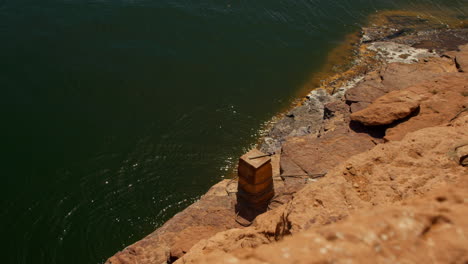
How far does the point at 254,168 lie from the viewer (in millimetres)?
8797

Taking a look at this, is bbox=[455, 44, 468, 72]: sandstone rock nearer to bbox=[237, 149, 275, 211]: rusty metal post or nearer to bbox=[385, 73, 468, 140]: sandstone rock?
bbox=[385, 73, 468, 140]: sandstone rock

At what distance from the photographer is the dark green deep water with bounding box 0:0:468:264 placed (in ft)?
38.3

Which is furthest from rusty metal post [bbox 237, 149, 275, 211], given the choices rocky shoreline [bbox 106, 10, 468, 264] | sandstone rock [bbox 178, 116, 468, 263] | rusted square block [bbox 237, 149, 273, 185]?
sandstone rock [bbox 178, 116, 468, 263]

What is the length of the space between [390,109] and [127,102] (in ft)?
33.7

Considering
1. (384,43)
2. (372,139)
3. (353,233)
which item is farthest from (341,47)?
(353,233)

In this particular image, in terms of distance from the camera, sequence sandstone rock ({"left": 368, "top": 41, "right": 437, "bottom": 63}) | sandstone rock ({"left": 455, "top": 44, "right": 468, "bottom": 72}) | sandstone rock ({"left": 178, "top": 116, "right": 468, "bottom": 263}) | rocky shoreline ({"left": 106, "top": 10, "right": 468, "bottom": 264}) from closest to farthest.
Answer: rocky shoreline ({"left": 106, "top": 10, "right": 468, "bottom": 264})
sandstone rock ({"left": 178, "top": 116, "right": 468, "bottom": 263})
sandstone rock ({"left": 455, "top": 44, "right": 468, "bottom": 72})
sandstone rock ({"left": 368, "top": 41, "right": 437, "bottom": 63})

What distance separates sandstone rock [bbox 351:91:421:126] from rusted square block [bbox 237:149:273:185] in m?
4.05

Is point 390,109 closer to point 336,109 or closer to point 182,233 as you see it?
point 336,109

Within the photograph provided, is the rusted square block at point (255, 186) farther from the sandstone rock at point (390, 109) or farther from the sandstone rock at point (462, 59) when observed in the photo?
the sandstone rock at point (462, 59)

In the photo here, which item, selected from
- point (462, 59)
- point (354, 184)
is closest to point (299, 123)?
point (462, 59)

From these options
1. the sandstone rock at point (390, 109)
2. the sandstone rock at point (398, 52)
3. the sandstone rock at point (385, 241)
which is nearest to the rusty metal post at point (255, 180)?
the sandstone rock at point (390, 109)

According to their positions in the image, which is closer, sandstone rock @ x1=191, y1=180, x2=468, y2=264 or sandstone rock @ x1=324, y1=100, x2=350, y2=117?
sandstone rock @ x1=191, y1=180, x2=468, y2=264

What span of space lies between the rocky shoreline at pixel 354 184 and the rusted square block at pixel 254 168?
0.89m

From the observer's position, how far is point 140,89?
1598cm
